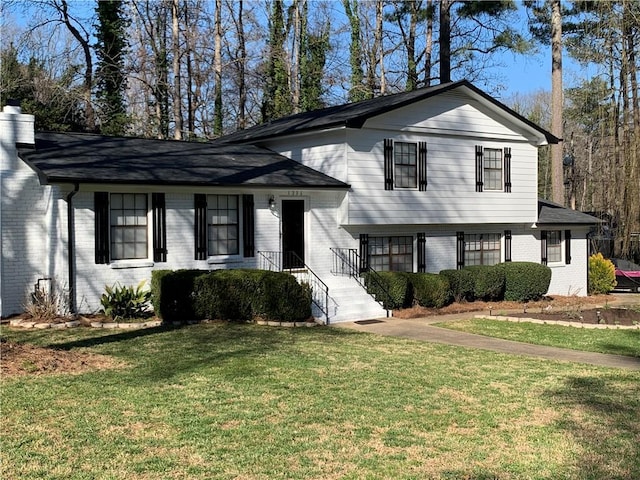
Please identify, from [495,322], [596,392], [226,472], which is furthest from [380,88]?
[226,472]

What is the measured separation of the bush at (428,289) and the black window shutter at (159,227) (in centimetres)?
656

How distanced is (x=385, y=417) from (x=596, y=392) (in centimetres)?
310

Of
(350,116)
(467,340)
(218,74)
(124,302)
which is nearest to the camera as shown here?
(467,340)

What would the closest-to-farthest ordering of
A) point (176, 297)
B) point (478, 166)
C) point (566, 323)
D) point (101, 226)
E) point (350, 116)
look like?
point (176, 297) → point (101, 226) → point (566, 323) → point (350, 116) → point (478, 166)

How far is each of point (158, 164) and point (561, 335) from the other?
33.8 feet

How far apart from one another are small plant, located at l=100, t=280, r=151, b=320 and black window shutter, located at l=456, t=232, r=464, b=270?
10.6 metres

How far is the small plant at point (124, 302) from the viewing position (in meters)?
14.2

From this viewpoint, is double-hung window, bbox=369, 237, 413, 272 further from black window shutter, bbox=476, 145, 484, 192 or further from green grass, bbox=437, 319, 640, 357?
green grass, bbox=437, 319, 640, 357

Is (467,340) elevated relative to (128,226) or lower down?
lower down

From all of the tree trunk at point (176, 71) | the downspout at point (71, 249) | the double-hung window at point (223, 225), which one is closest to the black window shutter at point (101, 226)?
the downspout at point (71, 249)

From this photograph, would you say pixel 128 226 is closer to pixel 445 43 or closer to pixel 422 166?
pixel 422 166

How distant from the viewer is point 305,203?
18453 mm

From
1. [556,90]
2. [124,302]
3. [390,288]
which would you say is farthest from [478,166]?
[124,302]

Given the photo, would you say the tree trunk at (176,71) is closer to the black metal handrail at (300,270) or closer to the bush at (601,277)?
the black metal handrail at (300,270)
